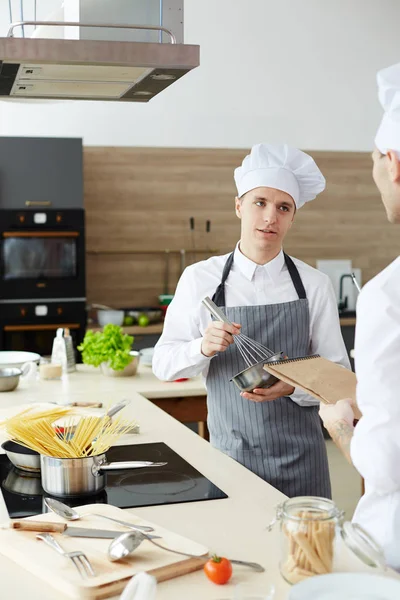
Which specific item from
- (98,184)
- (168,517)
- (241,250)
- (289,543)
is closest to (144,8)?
(241,250)

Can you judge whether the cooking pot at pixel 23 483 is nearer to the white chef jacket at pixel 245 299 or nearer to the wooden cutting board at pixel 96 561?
the wooden cutting board at pixel 96 561

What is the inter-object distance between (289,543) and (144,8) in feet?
5.88

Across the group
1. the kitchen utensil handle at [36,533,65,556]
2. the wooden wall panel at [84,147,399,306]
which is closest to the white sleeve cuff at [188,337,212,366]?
the kitchen utensil handle at [36,533,65,556]

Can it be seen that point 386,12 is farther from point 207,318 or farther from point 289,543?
point 289,543

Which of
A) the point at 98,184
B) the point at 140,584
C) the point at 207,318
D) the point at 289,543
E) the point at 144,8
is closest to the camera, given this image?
the point at 140,584

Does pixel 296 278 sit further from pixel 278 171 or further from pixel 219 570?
pixel 219 570

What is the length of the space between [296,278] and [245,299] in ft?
0.64

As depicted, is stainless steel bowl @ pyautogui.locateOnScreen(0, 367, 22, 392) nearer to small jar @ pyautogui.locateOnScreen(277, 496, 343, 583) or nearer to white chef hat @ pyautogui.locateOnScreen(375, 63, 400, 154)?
small jar @ pyautogui.locateOnScreen(277, 496, 343, 583)

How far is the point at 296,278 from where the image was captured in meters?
2.81

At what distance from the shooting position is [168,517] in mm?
1830

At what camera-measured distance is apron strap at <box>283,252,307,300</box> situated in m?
2.78

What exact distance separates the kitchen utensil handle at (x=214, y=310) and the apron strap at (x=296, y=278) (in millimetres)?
341

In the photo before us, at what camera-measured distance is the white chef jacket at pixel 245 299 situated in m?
2.75

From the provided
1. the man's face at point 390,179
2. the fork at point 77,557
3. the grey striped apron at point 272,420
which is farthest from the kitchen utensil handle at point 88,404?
the man's face at point 390,179
